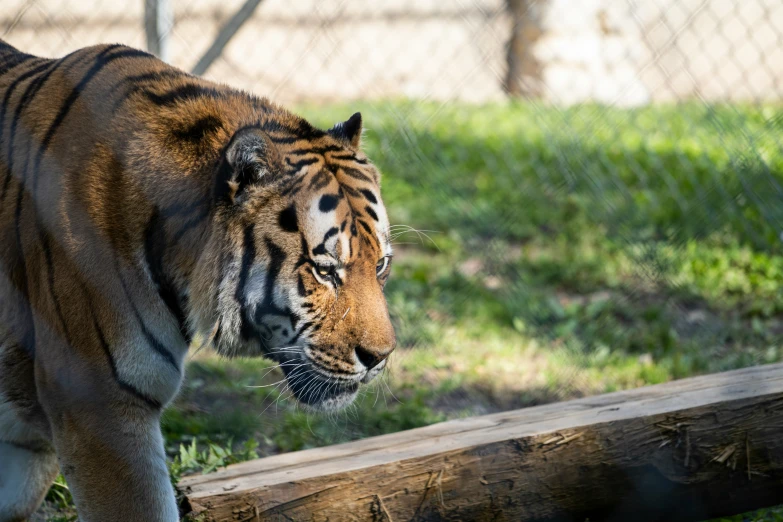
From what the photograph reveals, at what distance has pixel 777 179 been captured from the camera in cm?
441

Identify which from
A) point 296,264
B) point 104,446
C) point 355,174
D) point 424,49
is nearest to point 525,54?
point 424,49

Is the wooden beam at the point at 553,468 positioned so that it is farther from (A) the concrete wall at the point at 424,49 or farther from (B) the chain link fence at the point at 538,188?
(A) the concrete wall at the point at 424,49

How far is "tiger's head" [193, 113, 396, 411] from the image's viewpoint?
1.83 meters

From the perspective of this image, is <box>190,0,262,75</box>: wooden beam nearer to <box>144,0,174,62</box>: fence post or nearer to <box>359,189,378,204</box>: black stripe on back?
<box>144,0,174,62</box>: fence post

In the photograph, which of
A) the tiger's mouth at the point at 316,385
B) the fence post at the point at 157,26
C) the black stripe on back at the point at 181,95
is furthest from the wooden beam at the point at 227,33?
the tiger's mouth at the point at 316,385

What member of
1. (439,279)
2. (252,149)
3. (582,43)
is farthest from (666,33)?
(252,149)

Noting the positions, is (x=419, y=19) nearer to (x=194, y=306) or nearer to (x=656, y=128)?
(x=656, y=128)

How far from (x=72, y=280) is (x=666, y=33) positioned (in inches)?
285

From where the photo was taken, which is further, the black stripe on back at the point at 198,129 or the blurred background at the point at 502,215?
the blurred background at the point at 502,215

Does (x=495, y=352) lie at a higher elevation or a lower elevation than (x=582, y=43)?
lower

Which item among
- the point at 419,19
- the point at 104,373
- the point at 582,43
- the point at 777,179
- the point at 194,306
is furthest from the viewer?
the point at 582,43

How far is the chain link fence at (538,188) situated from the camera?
3.42 m

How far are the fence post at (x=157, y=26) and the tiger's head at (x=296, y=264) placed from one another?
1.53m

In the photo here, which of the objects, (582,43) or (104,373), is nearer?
(104,373)
